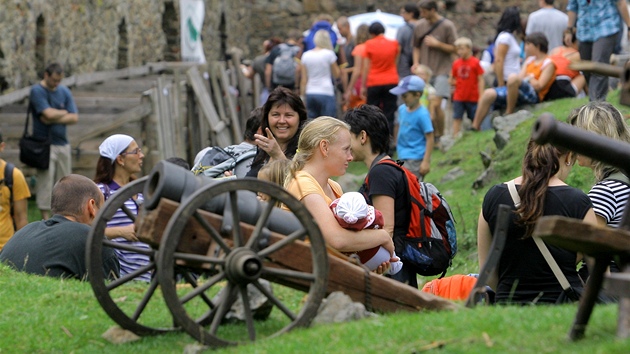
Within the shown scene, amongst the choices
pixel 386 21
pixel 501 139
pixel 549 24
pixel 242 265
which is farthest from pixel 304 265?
pixel 386 21

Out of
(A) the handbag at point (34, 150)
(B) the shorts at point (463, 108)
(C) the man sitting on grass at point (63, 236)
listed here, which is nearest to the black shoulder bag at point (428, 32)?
(B) the shorts at point (463, 108)

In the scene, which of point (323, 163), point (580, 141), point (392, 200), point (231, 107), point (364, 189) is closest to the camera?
point (580, 141)

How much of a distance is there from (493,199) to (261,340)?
152 cm

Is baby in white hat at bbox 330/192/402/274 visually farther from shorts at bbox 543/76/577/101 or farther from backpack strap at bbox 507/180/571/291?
shorts at bbox 543/76/577/101

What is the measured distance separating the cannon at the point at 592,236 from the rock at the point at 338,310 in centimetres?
111

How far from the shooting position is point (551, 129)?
4.36m

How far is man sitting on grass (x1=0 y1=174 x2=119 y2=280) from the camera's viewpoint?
6.77m

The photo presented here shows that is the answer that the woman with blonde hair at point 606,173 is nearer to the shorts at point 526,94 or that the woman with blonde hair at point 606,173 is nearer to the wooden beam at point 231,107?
the shorts at point 526,94

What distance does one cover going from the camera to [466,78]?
15422mm

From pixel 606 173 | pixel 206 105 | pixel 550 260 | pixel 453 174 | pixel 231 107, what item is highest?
pixel 606 173

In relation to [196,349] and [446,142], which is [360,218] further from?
[446,142]

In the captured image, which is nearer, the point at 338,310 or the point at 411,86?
the point at 338,310

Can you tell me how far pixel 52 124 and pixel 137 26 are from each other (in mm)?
8759

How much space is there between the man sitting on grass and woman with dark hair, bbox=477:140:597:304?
241cm
